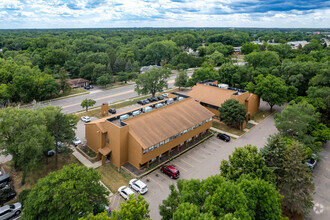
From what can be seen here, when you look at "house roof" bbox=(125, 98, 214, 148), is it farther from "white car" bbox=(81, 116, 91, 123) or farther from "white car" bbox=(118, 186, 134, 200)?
"white car" bbox=(81, 116, 91, 123)

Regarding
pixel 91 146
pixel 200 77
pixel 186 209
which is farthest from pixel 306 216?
pixel 200 77

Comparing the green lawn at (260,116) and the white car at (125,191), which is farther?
the green lawn at (260,116)

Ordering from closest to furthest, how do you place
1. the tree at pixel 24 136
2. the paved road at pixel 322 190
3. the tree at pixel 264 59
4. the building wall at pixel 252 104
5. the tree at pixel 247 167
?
the tree at pixel 247 167 → the paved road at pixel 322 190 → the tree at pixel 24 136 → the building wall at pixel 252 104 → the tree at pixel 264 59

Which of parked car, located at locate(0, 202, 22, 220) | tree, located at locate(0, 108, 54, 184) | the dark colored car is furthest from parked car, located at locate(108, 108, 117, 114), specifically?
parked car, located at locate(0, 202, 22, 220)

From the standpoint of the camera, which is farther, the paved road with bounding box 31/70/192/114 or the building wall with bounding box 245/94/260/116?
the paved road with bounding box 31/70/192/114

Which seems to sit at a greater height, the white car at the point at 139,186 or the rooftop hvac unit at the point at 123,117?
the rooftop hvac unit at the point at 123,117

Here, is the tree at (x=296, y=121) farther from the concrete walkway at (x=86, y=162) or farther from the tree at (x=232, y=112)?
the concrete walkway at (x=86, y=162)

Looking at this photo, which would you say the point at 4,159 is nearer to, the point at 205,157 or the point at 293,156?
the point at 205,157

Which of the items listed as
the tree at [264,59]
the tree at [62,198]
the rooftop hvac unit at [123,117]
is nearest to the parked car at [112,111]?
the rooftop hvac unit at [123,117]
